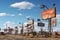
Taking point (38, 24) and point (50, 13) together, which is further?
point (38, 24)

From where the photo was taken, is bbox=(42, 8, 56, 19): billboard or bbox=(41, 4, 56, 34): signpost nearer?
bbox=(42, 8, 56, 19): billboard

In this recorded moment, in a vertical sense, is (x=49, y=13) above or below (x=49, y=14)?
above

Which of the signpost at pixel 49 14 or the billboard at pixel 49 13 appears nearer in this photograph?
the billboard at pixel 49 13

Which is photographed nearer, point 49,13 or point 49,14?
point 49,14

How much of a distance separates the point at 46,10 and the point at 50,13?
6095mm

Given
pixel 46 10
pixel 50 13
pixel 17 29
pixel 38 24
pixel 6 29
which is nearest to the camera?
pixel 50 13

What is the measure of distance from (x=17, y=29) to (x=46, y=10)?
125ft

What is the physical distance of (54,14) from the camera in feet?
217

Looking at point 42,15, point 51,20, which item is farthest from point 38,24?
point 51,20

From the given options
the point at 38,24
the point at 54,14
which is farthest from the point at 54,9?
the point at 38,24

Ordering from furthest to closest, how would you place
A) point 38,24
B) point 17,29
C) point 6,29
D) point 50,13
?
point 6,29 → point 17,29 → point 38,24 → point 50,13

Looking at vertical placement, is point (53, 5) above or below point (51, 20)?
above

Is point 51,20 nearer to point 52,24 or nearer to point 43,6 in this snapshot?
point 52,24

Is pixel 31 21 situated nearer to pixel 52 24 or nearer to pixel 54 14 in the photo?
pixel 52 24
